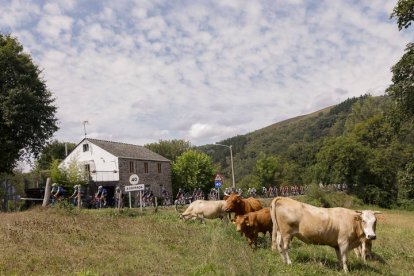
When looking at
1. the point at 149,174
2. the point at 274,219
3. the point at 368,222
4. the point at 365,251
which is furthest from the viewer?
the point at 149,174

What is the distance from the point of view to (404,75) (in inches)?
1016

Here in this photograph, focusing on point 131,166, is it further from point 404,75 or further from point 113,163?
point 404,75

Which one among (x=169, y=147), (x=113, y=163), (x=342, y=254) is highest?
(x=169, y=147)

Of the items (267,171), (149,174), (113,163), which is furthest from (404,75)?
(267,171)

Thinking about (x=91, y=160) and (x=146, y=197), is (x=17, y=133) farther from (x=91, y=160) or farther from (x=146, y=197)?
(x=91, y=160)

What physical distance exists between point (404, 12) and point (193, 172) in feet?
166

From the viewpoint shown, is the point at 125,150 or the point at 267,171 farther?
the point at 267,171

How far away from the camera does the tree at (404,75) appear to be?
2512 centimetres

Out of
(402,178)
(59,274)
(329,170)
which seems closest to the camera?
(59,274)

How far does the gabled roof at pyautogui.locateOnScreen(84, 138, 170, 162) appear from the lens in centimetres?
5219

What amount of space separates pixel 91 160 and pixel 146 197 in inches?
720

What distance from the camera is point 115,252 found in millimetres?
12078

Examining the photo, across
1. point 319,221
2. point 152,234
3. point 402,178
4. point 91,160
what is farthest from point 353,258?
point 91,160

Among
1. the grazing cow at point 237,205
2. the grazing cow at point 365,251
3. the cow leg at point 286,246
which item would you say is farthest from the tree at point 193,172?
the cow leg at point 286,246
